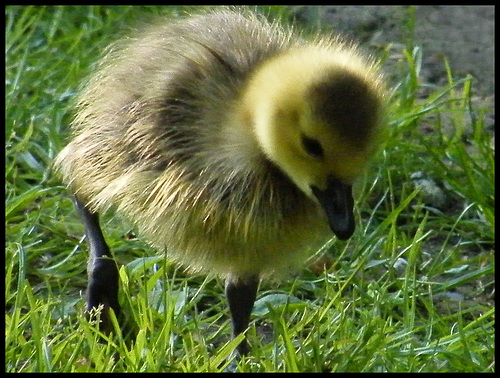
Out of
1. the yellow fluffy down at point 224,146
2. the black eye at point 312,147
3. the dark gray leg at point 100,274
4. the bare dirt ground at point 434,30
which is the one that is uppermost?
the black eye at point 312,147

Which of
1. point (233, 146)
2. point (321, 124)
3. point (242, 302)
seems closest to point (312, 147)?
point (321, 124)

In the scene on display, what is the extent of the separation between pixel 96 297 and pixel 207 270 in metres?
0.32

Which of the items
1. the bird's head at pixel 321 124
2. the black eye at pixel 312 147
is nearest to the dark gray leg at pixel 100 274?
the bird's head at pixel 321 124

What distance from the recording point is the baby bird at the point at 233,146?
207cm

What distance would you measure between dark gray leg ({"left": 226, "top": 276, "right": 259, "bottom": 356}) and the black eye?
0.48 meters

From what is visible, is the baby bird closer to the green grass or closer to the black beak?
the black beak

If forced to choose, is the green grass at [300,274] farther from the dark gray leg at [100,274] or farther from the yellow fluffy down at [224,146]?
the yellow fluffy down at [224,146]

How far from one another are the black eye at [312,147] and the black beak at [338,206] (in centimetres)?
6

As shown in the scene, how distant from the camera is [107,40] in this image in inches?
150

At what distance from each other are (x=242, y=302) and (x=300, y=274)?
0.42 metres

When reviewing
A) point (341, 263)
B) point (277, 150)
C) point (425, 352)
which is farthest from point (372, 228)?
point (277, 150)

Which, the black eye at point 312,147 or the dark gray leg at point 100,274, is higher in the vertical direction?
the black eye at point 312,147

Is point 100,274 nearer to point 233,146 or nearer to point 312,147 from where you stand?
point 233,146

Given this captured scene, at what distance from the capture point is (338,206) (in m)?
2.09
